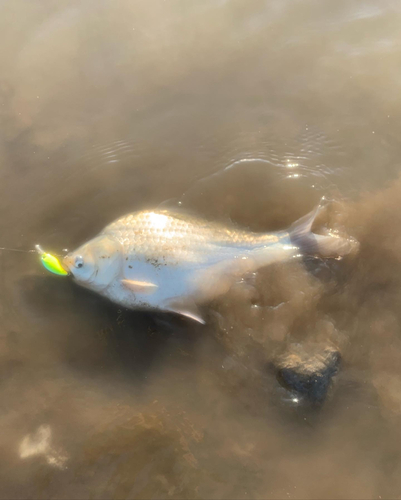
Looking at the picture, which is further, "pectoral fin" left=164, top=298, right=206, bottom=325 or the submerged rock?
"pectoral fin" left=164, top=298, right=206, bottom=325

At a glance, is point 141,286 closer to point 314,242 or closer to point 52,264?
point 52,264

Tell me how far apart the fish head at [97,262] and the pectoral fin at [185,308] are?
1.95ft

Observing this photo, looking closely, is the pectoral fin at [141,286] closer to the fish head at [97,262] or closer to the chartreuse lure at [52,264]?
the fish head at [97,262]

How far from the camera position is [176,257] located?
11.3 feet

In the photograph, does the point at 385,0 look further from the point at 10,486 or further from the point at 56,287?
the point at 10,486

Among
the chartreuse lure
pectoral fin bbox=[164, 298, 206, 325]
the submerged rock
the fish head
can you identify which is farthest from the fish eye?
the submerged rock

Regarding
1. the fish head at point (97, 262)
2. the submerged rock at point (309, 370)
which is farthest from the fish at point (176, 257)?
the submerged rock at point (309, 370)

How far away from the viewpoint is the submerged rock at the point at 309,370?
3.06 meters

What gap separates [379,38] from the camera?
4.61 meters

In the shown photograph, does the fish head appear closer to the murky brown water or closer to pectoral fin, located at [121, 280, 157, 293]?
pectoral fin, located at [121, 280, 157, 293]

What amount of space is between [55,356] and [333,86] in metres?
4.31

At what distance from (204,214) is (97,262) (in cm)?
121

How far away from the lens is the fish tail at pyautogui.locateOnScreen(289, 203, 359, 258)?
3488 mm

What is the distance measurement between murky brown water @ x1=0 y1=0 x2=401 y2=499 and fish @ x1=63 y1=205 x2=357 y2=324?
0.53ft
